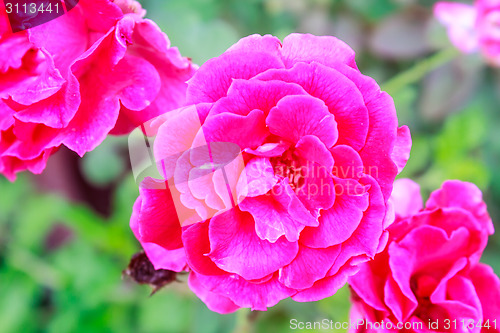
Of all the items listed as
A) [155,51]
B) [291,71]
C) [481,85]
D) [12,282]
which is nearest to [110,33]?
[155,51]

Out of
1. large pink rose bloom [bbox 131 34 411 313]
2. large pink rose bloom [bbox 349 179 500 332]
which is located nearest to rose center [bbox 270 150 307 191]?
large pink rose bloom [bbox 131 34 411 313]

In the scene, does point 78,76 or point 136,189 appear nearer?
point 78,76

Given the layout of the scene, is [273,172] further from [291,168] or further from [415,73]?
[415,73]

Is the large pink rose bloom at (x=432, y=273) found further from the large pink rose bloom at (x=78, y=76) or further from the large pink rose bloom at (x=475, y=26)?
the large pink rose bloom at (x=475, y=26)

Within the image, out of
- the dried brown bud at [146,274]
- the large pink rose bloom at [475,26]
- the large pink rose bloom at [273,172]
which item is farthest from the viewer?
the large pink rose bloom at [475,26]

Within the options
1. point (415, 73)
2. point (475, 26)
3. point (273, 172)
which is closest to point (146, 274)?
point (273, 172)

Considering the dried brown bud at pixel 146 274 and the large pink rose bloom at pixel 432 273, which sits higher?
the large pink rose bloom at pixel 432 273

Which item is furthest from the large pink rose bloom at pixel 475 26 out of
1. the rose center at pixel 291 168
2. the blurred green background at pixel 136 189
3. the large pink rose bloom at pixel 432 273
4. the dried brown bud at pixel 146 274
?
the dried brown bud at pixel 146 274
